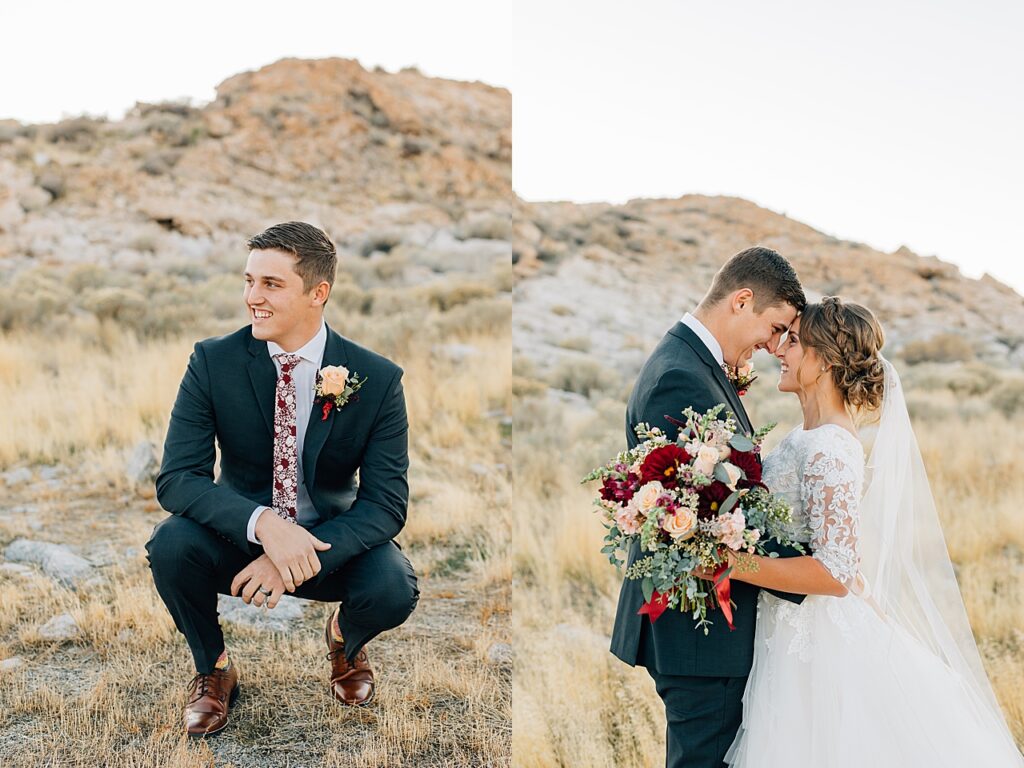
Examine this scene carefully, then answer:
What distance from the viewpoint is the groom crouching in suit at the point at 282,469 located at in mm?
3645

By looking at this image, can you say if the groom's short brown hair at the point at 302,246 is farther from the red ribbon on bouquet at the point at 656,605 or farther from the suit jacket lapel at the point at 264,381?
the red ribbon on bouquet at the point at 656,605

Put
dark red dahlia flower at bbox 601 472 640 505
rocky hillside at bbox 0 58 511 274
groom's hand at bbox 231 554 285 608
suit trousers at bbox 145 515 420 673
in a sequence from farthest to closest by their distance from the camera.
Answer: rocky hillside at bbox 0 58 511 274
suit trousers at bbox 145 515 420 673
groom's hand at bbox 231 554 285 608
dark red dahlia flower at bbox 601 472 640 505

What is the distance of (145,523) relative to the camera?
633 cm

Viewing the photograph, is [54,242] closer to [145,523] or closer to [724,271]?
[145,523]

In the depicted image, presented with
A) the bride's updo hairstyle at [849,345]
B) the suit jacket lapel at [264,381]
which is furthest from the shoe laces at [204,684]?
the bride's updo hairstyle at [849,345]

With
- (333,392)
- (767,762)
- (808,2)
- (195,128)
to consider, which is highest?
(808,2)

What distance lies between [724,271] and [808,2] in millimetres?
16724

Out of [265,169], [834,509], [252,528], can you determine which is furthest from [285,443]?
[265,169]

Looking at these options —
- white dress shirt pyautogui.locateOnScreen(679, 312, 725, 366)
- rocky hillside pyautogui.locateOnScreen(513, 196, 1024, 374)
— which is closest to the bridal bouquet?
white dress shirt pyautogui.locateOnScreen(679, 312, 725, 366)

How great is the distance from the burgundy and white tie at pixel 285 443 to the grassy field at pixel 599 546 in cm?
158

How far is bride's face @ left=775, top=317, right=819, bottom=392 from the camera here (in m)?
3.05

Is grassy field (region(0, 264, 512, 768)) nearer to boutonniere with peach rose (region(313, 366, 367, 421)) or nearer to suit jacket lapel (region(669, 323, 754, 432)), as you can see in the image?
boutonniere with peach rose (region(313, 366, 367, 421))

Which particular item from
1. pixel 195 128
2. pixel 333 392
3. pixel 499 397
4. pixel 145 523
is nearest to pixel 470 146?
pixel 195 128

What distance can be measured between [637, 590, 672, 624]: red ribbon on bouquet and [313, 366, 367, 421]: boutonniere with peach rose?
1.64m
